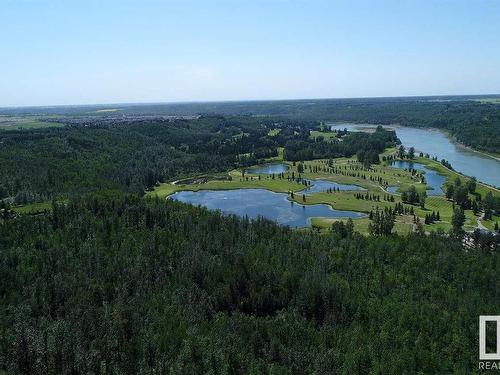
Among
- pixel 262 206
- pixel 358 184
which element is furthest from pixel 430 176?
pixel 262 206

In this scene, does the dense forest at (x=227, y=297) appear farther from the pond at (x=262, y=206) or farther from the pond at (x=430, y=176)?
the pond at (x=430, y=176)

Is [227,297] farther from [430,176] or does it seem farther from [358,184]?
[430,176]

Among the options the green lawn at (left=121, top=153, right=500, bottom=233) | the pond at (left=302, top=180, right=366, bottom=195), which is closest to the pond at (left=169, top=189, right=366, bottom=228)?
the green lawn at (left=121, top=153, right=500, bottom=233)

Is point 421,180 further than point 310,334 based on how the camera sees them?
Yes

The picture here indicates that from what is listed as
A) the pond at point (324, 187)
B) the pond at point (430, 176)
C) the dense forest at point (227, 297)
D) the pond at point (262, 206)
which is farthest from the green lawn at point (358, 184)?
the dense forest at point (227, 297)

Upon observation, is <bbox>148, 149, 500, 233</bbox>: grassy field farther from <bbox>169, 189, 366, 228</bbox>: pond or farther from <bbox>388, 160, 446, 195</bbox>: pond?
<bbox>169, 189, 366, 228</bbox>: pond

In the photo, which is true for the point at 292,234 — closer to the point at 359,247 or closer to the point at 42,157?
the point at 359,247

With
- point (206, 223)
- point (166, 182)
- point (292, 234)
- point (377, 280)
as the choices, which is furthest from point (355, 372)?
point (166, 182)

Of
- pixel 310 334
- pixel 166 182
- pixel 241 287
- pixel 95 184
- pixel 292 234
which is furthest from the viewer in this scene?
pixel 166 182
